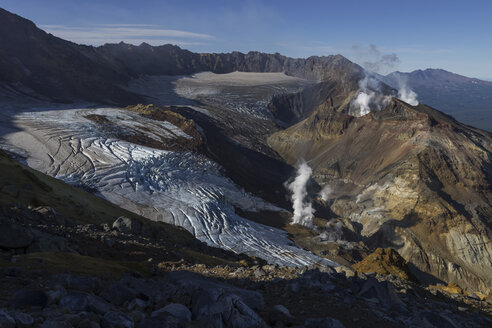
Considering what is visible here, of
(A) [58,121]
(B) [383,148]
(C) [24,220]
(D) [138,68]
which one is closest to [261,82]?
(D) [138,68]

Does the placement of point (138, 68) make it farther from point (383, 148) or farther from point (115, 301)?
point (115, 301)

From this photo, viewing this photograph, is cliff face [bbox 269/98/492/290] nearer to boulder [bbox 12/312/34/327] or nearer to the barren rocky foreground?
the barren rocky foreground

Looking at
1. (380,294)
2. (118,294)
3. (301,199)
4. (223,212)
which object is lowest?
(301,199)

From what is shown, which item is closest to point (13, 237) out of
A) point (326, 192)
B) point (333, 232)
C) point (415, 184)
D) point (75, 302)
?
point (75, 302)

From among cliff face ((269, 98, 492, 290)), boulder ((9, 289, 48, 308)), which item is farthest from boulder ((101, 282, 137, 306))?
cliff face ((269, 98, 492, 290))

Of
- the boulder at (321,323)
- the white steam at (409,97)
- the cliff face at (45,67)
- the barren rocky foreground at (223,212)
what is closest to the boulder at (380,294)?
the barren rocky foreground at (223,212)

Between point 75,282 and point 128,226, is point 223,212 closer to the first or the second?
point 128,226
